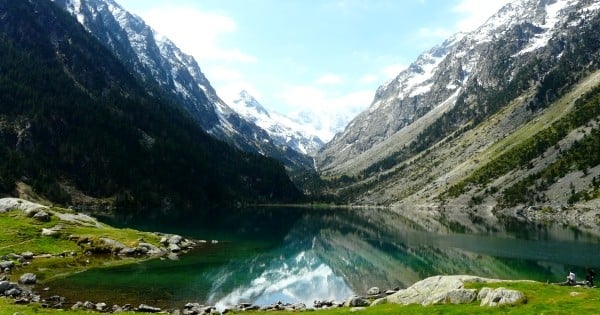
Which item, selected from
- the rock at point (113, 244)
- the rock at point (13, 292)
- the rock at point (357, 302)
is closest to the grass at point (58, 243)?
the rock at point (113, 244)

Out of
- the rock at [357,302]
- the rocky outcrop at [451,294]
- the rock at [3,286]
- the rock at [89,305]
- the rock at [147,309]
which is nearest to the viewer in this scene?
the rocky outcrop at [451,294]

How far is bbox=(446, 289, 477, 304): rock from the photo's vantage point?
39.3 meters

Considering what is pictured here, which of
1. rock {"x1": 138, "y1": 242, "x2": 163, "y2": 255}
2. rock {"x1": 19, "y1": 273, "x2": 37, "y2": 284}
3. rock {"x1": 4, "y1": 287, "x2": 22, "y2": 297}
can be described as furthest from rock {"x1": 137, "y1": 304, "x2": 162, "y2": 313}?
rock {"x1": 138, "y1": 242, "x2": 163, "y2": 255}

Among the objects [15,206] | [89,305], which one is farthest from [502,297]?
[15,206]

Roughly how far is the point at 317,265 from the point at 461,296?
5882 centimetres

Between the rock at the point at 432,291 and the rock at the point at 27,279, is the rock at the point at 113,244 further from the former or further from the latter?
the rock at the point at 432,291

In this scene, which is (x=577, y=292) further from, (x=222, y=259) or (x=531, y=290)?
(x=222, y=259)

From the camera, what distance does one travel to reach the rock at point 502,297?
3603cm

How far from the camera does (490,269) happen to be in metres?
85.5

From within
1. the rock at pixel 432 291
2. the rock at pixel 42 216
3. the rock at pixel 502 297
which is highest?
the rock at pixel 42 216

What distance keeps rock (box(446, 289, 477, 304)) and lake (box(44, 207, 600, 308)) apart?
22178 millimetres

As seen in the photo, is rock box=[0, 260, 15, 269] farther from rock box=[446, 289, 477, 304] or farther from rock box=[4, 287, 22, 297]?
rock box=[446, 289, 477, 304]

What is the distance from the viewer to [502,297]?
120ft

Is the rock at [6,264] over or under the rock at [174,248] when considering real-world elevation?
over
